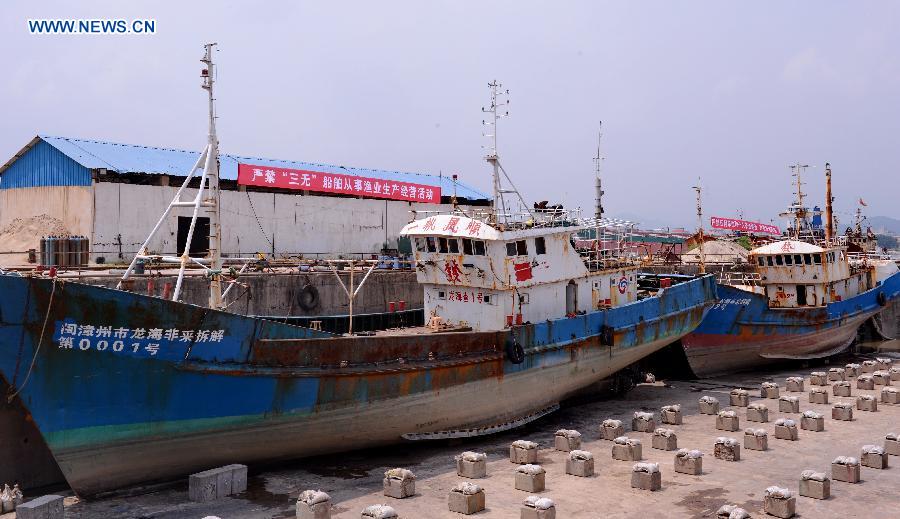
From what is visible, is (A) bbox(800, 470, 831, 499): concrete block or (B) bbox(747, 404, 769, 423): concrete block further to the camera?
(B) bbox(747, 404, 769, 423): concrete block

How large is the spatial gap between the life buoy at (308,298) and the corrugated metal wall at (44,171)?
937cm

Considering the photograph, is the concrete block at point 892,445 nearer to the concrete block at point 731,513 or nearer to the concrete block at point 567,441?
the concrete block at point 731,513

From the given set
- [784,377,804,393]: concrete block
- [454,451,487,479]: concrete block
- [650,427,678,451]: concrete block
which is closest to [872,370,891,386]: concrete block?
[784,377,804,393]: concrete block

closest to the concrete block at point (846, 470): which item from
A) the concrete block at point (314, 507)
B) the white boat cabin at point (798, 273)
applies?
the concrete block at point (314, 507)

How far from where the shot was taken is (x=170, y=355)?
1284 centimetres

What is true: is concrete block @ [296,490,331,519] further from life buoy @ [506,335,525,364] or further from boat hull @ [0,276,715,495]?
life buoy @ [506,335,525,364]

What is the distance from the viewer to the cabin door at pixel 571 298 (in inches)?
807

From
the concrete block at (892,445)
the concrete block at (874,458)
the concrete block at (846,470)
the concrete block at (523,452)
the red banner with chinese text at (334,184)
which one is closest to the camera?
the concrete block at (846,470)

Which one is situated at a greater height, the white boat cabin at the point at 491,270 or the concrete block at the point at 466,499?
the white boat cabin at the point at 491,270

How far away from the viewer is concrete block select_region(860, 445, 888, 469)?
14.7 meters

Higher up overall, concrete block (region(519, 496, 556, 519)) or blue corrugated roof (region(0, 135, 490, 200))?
blue corrugated roof (region(0, 135, 490, 200))

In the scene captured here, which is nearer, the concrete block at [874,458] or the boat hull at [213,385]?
the boat hull at [213,385]

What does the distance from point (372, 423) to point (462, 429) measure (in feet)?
9.00

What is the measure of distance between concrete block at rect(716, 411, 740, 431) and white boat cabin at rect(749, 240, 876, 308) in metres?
12.5
